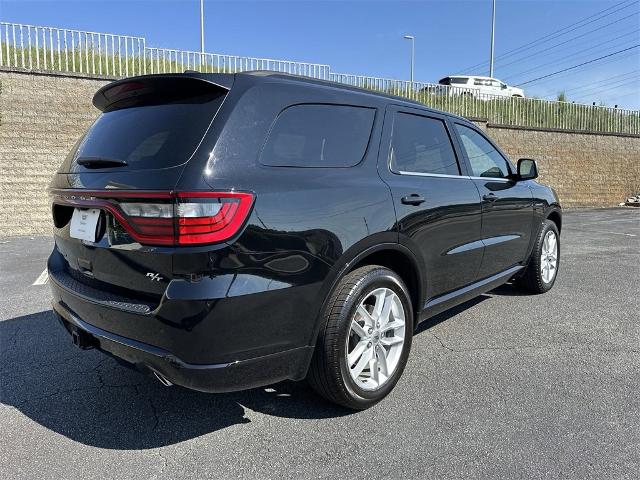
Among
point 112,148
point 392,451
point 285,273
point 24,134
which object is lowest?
point 392,451

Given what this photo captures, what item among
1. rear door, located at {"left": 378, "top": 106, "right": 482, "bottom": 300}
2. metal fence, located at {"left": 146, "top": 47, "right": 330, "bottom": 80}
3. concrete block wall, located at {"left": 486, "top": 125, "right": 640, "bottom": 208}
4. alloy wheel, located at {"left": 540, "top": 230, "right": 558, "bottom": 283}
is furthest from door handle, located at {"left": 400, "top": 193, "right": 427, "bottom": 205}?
concrete block wall, located at {"left": 486, "top": 125, "right": 640, "bottom": 208}

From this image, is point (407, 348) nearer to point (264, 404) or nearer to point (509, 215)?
point (264, 404)

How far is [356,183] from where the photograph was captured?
2551 millimetres

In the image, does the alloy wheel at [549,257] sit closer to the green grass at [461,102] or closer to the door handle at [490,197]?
the door handle at [490,197]

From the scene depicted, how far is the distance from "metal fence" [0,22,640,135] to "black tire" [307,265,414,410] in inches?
168

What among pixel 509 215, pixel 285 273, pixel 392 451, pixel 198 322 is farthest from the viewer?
pixel 509 215

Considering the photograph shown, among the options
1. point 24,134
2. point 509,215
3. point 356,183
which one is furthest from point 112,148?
point 24,134

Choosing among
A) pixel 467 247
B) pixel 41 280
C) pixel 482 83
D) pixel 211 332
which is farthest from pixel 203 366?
pixel 482 83

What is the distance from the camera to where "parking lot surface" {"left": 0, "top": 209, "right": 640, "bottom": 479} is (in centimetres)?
217

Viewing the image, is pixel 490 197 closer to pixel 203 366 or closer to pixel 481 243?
pixel 481 243

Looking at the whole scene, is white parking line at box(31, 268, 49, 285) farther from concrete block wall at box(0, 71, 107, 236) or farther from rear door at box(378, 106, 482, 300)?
concrete block wall at box(0, 71, 107, 236)

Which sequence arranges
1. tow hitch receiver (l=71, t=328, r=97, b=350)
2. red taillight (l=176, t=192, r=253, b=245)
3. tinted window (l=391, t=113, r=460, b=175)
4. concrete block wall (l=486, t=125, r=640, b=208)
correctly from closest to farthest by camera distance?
red taillight (l=176, t=192, r=253, b=245)
tow hitch receiver (l=71, t=328, r=97, b=350)
tinted window (l=391, t=113, r=460, b=175)
concrete block wall (l=486, t=125, r=640, b=208)

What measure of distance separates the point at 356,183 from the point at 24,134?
1069 centimetres

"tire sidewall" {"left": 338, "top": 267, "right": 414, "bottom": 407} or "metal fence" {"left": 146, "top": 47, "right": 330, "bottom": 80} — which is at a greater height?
"metal fence" {"left": 146, "top": 47, "right": 330, "bottom": 80}
